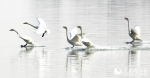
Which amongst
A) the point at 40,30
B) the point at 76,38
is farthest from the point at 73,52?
the point at 40,30

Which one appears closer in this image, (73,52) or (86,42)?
(73,52)

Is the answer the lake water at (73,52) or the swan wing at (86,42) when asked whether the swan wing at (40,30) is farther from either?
the swan wing at (86,42)

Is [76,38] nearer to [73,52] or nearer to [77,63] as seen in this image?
[73,52]

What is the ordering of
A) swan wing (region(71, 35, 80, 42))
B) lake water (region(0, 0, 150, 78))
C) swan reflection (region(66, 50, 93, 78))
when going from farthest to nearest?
swan wing (region(71, 35, 80, 42))
lake water (region(0, 0, 150, 78))
swan reflection (region(66, 50, 93, 78))

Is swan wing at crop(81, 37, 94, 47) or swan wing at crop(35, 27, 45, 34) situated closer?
swan wing at crop(81, 37, 94, 47)

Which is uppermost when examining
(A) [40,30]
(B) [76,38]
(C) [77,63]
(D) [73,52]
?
(A) [40,30]

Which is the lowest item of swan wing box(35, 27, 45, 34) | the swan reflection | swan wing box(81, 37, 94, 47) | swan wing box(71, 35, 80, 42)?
the swan reflection

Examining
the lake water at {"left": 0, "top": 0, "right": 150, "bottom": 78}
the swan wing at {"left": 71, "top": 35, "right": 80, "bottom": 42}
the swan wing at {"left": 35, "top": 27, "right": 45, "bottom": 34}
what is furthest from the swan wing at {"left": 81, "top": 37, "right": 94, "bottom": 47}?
the swan wing at {"left": 35, "top": 27, "right": 45, "bottom": 34}

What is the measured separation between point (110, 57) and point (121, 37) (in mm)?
6529

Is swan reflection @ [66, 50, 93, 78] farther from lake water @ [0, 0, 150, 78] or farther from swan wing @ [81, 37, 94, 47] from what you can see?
swan wing @ [81, 37, 94, 47]

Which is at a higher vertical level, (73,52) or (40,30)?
(40,30)

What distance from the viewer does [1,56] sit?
24266 mm

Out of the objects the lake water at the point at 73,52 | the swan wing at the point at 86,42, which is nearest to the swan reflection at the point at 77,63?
the lake water at the point at 73,52

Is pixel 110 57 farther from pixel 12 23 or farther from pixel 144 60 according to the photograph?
pixel 12 23
